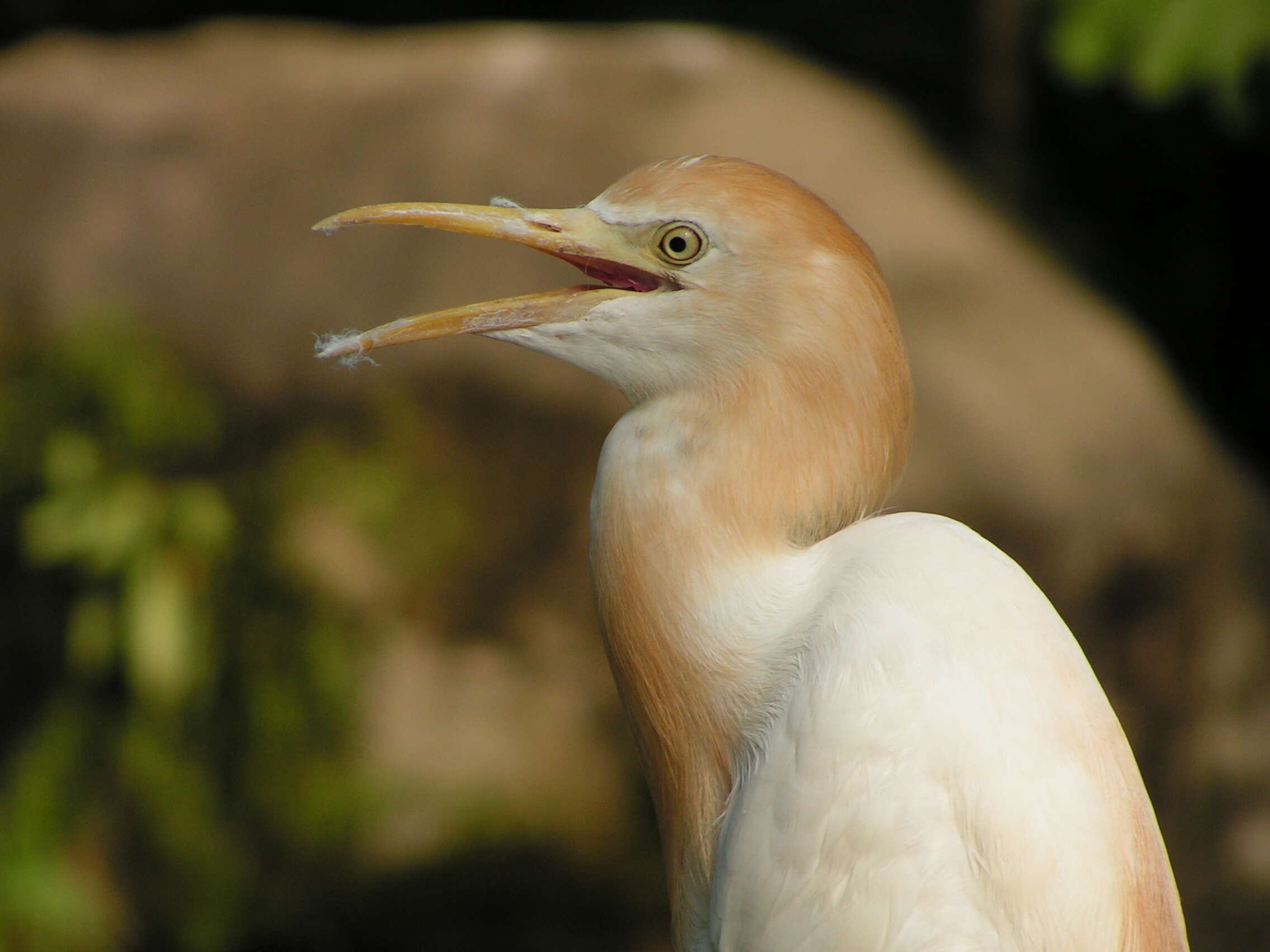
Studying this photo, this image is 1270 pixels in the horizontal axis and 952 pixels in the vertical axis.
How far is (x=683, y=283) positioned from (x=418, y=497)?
7.93 feet

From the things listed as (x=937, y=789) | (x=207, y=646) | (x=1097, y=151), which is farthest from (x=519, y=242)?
(x=1097, y=151)

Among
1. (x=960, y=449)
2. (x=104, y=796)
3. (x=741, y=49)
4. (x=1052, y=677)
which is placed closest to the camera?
(x=1052, y=677)

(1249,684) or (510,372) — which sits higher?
(510,372)

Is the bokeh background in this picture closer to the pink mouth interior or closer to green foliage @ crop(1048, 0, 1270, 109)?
green foliage @ crop(1048, 0, 1270, 109)

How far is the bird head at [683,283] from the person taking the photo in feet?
4.32

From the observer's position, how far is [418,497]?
3658 millimetres

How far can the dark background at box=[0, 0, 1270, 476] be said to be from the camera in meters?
4.47

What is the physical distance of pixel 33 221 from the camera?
156 inches

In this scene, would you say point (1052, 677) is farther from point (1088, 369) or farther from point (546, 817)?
point (1088, 369)

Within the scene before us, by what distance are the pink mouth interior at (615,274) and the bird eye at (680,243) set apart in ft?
0.11

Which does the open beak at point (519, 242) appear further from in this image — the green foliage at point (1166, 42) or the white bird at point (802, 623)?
the green foliage at point (1166, 42)

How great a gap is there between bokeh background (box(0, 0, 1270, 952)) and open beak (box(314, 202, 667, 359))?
207 centimetres

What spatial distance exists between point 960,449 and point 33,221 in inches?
114

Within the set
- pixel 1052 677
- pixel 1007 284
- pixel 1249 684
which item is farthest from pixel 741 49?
pixel 1052 677
